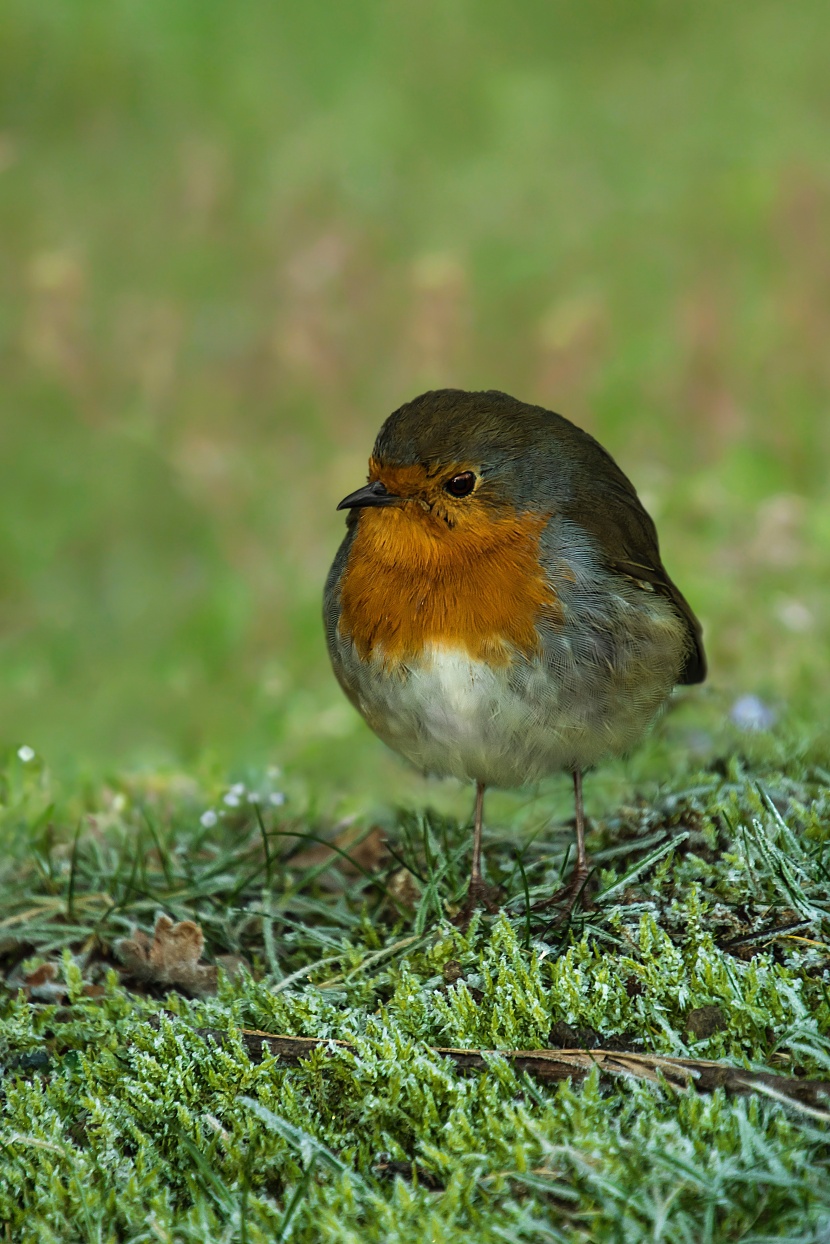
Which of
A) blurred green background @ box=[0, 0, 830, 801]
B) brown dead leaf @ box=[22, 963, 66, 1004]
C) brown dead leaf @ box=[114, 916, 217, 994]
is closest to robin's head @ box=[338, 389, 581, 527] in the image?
brown dead leaf @ box=[114, 916, 217, 994]

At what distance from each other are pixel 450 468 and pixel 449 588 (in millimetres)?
279

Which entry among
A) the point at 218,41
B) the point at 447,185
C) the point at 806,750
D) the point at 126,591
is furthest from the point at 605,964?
the point at 218,41

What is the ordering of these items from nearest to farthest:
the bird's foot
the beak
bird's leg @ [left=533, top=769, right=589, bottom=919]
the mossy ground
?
the mossy ground, the bird's foot, bird's leg @ [left=533, top=769, right=589, bottom=919], the beak

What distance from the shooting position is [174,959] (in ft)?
9.57

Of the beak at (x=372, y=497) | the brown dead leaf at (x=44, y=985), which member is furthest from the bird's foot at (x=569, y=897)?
the brown dead leaf at (x=44, y=985)

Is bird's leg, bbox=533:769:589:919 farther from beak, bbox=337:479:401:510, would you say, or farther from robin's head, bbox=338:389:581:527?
beak, bbox=337:479:401:510

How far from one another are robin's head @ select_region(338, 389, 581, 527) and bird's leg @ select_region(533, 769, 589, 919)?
2.21ft

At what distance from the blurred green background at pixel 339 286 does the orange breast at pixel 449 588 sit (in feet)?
7.74

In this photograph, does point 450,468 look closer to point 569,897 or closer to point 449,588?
point 449,588

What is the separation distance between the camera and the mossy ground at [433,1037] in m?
1.95

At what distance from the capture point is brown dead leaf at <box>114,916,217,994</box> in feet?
9.49

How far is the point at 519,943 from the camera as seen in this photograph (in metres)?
2.61

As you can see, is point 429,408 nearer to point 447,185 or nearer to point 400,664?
point 400,664

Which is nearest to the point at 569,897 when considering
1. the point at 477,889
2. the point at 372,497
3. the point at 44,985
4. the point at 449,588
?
the point at 477,889
